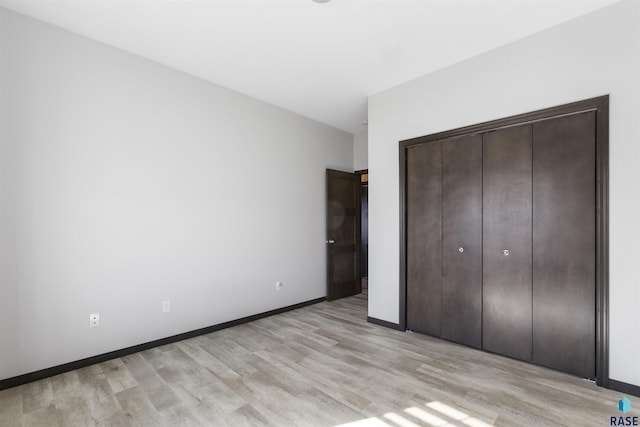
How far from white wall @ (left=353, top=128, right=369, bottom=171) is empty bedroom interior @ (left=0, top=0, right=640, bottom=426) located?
3.87 ft

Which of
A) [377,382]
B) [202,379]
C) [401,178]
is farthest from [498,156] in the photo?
[202,379]

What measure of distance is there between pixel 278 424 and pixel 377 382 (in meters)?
0.86

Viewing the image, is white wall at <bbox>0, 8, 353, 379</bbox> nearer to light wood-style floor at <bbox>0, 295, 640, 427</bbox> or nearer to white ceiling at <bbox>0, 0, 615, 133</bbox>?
white ceiling at <bbox>0, 0, 615, 133</bbox>

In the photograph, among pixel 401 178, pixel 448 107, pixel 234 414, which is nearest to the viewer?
pixel 234 414

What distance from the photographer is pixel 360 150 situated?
533 cm

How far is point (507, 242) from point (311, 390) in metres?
2.13

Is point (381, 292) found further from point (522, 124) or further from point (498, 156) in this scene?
point (522, 124)

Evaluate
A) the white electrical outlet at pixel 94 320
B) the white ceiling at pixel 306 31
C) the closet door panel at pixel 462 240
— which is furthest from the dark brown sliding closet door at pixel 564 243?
the white electrical outlet at pixel 94 320

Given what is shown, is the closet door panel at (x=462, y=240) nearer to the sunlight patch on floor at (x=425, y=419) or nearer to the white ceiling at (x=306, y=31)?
the white ceiling at (x=306, y=31)

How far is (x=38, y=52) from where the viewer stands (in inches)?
93.9

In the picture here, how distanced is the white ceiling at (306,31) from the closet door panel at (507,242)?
2.97ft

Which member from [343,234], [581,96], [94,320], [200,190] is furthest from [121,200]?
[581,96]

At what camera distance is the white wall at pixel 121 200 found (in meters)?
2.30

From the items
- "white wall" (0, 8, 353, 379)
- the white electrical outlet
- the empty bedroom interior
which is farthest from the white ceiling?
the white electrical outlet
